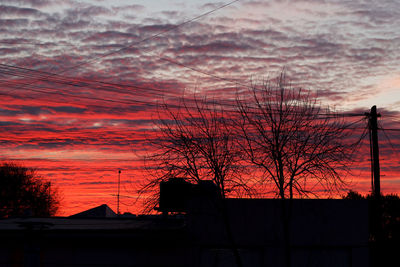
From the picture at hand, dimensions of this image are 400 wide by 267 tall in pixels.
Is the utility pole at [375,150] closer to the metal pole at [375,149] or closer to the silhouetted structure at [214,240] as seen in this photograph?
the metal pole at [375,149]

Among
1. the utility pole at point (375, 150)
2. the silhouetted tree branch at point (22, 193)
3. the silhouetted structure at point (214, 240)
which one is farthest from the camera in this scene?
the silhouetted tree branch at point (22, 193)

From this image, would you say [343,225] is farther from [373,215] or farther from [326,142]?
[373,215]

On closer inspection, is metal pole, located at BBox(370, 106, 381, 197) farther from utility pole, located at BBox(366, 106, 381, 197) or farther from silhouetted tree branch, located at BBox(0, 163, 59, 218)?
silhouetted tree branch, located at BBox(0, 163, 59, 218)

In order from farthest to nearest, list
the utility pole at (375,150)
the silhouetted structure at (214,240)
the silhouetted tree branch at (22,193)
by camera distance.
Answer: the silhouetted tree branch at (22,193) < the utility pole at (375,150) < the silhouetted structure at (214,240)

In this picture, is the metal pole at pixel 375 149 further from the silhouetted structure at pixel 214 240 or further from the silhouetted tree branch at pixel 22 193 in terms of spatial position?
the silhouetted tree branch at pixel 22 193

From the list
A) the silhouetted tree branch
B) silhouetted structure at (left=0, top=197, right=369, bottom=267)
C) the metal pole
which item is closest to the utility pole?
the metal pole

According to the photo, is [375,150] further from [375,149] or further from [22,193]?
[22,193]

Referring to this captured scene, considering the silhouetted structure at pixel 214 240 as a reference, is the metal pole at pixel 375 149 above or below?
above

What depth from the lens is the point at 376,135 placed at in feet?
74.2

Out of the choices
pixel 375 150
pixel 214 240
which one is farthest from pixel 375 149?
pixel 214 240

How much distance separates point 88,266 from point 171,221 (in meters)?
4.39

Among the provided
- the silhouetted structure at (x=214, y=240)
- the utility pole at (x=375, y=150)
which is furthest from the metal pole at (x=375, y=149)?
the silhouetted structure at (x=214, y=240)

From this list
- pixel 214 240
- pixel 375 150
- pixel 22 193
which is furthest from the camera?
pixel 22 193

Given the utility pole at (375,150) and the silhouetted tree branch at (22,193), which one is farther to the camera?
the silhouetted tree branch at (22,193)
